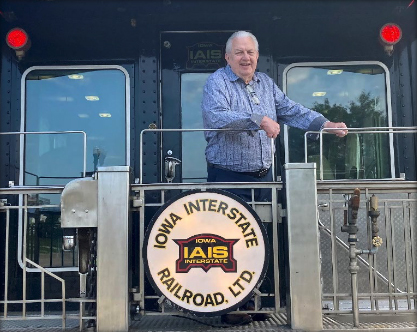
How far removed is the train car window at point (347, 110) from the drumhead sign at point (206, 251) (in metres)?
1.56

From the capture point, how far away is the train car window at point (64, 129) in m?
4.72

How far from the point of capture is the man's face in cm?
422

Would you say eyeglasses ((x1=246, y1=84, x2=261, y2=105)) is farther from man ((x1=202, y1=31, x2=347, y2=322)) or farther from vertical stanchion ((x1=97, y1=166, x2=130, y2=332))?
vertical stanchion ((x1=97, y1=166, x2=130, y2=332))

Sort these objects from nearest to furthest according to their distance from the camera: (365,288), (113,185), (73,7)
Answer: (113,185) < (365,288) < (73,7)

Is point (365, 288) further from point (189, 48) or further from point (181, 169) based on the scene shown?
point (189, 48)

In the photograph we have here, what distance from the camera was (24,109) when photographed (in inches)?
193

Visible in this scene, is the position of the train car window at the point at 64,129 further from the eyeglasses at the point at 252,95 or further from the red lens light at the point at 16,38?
the eyeglasses at the point at 252,95

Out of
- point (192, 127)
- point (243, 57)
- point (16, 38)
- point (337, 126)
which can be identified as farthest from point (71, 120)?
point (337, 126)

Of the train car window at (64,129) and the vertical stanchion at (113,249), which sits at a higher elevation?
the train car window at (64,129)

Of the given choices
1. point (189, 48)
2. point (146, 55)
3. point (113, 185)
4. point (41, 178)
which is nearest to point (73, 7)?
point (146, 55)

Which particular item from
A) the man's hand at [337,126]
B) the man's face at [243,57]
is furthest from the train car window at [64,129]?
the man's hand at [337,126]

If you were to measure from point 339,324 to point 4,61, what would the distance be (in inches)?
150

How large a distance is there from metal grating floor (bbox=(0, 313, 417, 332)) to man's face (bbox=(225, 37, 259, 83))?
1.95m

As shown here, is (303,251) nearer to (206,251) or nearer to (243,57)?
(206,251)
